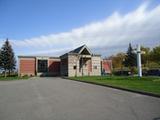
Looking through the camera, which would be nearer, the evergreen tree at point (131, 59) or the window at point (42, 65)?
the window at point (42, 65)

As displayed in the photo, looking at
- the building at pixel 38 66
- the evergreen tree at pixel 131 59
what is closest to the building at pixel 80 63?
the building at pixel 38 66

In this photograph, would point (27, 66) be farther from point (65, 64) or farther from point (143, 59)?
point (143, 59)

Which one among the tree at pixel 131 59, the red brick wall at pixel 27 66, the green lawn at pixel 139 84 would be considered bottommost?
the green lawn at pixel 139 84

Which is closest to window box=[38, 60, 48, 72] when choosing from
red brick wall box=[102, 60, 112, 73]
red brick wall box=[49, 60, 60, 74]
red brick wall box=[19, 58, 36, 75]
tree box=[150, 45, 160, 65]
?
red brick wall box=[49, 60, 60, 74]

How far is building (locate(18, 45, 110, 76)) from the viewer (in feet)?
168

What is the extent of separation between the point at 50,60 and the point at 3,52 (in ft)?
40.3

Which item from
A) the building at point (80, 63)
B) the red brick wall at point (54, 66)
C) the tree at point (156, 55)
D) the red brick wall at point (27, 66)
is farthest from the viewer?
the tree at point (156, 55)

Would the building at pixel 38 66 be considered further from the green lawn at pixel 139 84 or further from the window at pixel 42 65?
the green lawn at pixel 139 84

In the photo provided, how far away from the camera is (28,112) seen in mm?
8945

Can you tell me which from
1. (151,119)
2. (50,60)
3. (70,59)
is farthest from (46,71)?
(151,119)

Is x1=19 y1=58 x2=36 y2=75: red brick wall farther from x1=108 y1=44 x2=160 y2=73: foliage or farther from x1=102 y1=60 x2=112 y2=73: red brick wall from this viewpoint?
x1=108 y1=44 x2=160 y2=73: foliage

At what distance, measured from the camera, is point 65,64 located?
5384 cm

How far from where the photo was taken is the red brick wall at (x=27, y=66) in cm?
5419

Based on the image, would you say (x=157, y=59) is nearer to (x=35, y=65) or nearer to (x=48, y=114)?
(x=35, y=65)
